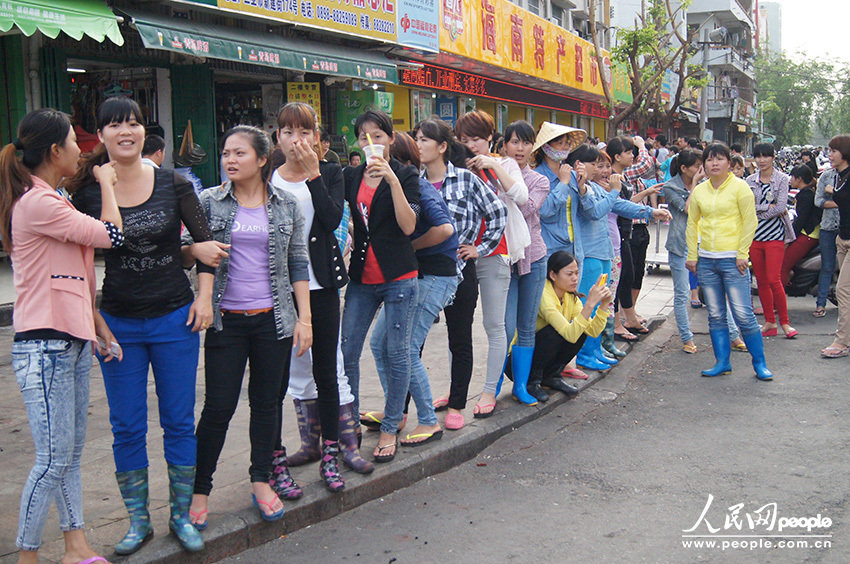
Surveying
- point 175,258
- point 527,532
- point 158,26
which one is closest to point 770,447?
point 527,532

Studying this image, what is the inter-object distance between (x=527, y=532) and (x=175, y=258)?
6.78 feet

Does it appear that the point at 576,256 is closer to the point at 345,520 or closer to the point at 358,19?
the point at 345,520

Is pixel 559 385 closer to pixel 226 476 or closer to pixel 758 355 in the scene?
pixel 758 355

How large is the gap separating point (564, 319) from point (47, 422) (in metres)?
3.90

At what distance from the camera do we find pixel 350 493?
175 inches

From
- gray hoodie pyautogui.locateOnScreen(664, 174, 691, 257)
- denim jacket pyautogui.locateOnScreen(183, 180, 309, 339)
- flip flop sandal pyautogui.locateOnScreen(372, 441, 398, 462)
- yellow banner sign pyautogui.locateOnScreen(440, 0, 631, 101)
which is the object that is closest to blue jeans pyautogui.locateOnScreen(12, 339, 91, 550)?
denim jacket pyautogui.locateOnScreen(183, 180, 309, 339)

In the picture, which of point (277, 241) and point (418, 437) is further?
point (418, 437)

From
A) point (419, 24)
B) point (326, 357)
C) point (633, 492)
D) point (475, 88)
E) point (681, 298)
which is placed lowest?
point (633, 492)

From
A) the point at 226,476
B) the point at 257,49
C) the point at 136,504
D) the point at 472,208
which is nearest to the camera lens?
the point at 136,504

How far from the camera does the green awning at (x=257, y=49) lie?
9.32 m

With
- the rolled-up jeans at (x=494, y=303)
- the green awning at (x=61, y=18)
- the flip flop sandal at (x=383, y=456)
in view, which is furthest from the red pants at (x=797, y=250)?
the green awning at (x=61, y=18)

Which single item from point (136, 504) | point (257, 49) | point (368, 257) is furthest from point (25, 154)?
point (257, 49)

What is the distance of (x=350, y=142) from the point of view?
14.8 meters

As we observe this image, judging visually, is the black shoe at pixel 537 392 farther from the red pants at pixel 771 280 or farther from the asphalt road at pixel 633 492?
the red pants at pixel 771 280
